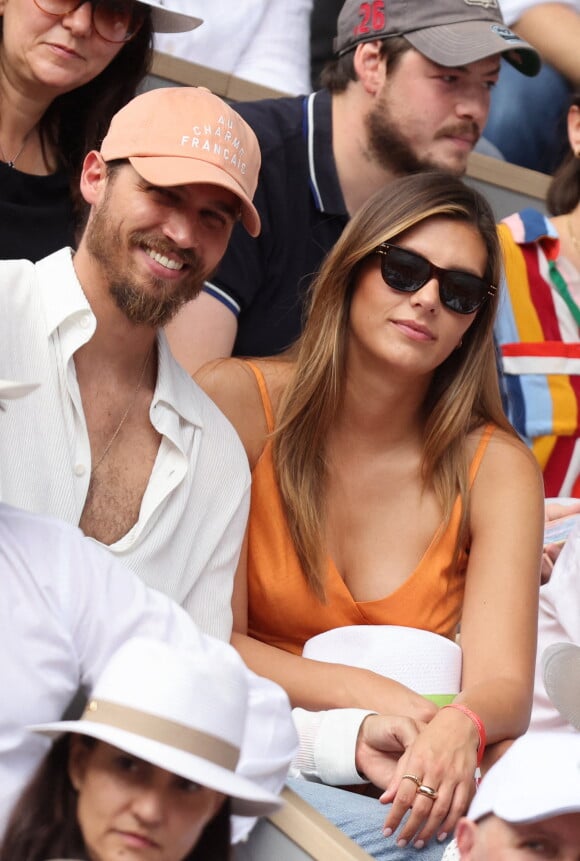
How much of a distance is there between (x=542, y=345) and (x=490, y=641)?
3.77 ft

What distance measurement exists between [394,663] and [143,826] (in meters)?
1.13

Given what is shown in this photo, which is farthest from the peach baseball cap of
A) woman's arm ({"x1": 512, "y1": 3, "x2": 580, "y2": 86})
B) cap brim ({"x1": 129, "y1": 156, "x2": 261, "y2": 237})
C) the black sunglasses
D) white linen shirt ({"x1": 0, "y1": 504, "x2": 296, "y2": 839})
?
woman's arm ({"x1": 512, "y1": 3, "x2": 580, "y2": 86})

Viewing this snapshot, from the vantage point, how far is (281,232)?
10.3ft

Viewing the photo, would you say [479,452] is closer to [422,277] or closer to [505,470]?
[505,470]

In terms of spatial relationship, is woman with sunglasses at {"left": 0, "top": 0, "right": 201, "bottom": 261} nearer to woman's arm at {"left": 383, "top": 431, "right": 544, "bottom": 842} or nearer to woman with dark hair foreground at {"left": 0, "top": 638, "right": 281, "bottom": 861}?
woman's arm at {"left": 383, "top": 431, "right": 544, "bottom": 842}

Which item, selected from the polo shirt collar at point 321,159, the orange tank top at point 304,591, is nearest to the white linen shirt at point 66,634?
the orange tank top at point 304,591

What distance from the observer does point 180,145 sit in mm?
2076

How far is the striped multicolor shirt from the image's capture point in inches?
129

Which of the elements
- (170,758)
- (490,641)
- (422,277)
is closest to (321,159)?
(422,277)

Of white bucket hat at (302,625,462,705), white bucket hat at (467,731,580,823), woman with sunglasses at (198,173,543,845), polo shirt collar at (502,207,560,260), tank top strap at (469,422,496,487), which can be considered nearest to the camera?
white bucket hat at (467,731,580,823)

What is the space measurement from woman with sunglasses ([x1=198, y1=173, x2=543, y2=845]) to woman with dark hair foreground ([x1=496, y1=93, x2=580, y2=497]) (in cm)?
66

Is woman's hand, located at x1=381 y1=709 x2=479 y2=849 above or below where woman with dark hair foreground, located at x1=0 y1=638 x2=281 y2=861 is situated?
below

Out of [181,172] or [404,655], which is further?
[404,655]

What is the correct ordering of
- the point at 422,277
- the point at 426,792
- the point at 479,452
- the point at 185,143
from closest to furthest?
the point at 426,792 < the point at 185,143 < the point at 422,277 < the point at 479,452
